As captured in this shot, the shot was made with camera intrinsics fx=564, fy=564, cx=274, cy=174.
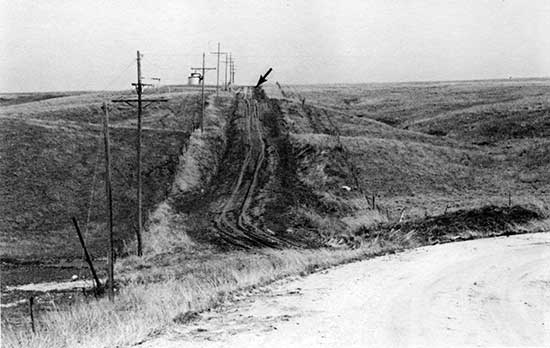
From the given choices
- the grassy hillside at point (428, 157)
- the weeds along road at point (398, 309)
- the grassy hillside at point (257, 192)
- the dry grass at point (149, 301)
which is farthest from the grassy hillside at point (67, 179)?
the weeds along road at point (398, 309)

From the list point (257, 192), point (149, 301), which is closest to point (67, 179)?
point (257, 192)

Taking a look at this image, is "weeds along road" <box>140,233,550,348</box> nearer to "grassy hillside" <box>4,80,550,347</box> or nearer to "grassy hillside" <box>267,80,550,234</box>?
"grassy hillside" <box>4,80,550,347</box>

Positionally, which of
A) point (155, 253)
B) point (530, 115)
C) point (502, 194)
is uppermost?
point (530, 115)

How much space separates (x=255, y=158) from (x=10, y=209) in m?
20.1

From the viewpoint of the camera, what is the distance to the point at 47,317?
18.1m

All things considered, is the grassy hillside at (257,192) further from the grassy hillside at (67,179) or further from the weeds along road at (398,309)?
the weeds along road at (398,309)

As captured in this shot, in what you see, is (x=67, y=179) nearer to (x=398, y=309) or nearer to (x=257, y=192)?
(x=257, y=192)

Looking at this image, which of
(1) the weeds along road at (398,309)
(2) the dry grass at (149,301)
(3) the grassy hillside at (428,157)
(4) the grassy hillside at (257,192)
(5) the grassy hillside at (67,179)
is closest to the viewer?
(1) the weeds along road at (398,309)

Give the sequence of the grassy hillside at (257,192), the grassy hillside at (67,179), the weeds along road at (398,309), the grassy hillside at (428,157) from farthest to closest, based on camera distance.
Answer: the grassy hillside at (428,157)
the grassy hillside at (67,179)
the grassy hillside at (257,192)
the weeds along road at (398,309)

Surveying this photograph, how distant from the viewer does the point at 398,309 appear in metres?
13.0

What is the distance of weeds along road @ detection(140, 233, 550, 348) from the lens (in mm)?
10773

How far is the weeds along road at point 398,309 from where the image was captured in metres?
10.8

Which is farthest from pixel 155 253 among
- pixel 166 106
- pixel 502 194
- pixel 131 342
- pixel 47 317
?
pixel 166 106

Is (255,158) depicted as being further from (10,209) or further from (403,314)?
(403,314)
